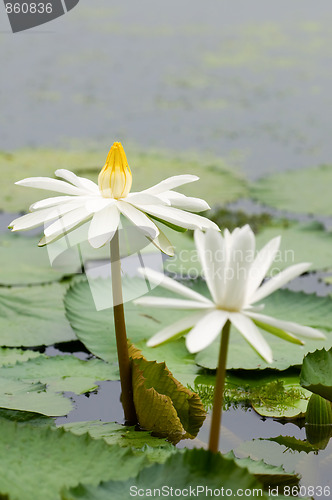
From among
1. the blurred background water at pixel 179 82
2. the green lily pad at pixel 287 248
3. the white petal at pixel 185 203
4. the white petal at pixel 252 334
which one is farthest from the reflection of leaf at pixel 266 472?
the blurred background water at pixel 179 82

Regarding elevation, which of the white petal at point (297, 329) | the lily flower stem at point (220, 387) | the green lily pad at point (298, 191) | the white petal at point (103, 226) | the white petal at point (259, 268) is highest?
the white petal at point (103, 226)

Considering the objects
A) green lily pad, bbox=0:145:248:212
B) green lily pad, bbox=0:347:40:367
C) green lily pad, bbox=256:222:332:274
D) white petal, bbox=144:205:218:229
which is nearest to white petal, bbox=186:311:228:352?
white petal, bbox=144:205:218:229

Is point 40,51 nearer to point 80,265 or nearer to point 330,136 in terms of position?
point 330,136

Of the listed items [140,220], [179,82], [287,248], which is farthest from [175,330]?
[179,82]

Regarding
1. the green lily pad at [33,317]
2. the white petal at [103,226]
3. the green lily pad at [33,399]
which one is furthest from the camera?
the green lily pad at [33,317]

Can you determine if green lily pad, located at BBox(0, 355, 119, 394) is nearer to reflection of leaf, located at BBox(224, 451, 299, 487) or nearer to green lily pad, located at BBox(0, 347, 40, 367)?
green lily pad, located at BBox(0, 347, 40, 367)

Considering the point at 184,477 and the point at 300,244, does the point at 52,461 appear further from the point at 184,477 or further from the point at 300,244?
the point at 300,244

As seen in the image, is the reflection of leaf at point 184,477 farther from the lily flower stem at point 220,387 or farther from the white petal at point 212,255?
the white petal at point 212,255
